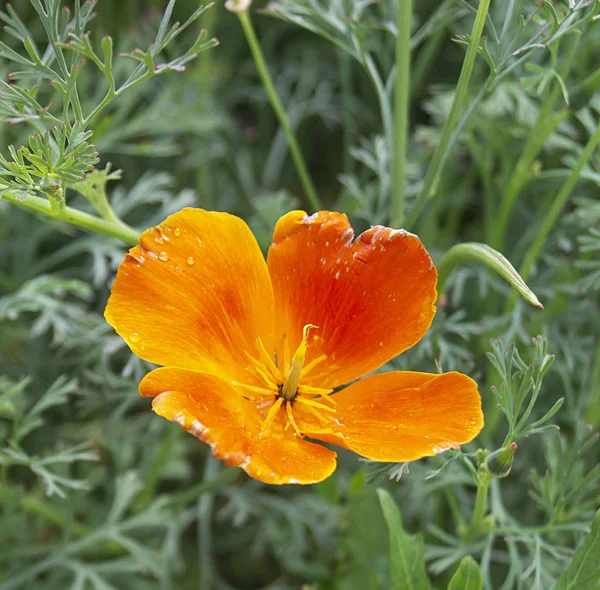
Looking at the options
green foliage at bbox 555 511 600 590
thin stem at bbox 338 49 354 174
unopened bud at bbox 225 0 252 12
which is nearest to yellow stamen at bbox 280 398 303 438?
green foliage at bbox 555 511 600 590

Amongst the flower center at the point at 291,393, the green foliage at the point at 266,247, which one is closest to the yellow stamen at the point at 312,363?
the flower center at the point at 291,393

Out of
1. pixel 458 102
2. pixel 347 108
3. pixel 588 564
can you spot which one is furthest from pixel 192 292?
pixel 347 108

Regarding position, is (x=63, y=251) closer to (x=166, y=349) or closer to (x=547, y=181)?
(x=166, y=349)

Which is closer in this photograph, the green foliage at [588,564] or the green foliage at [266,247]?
the green foliage at [588,564]

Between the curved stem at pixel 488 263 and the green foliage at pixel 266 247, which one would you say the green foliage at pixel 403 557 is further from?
the curved stem at pixel 488 263

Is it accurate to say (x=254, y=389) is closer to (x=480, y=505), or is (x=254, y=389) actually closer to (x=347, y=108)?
(x=480, y=505)

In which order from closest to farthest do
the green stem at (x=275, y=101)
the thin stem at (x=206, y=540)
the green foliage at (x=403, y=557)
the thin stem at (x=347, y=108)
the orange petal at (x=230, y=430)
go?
the orange petal at (x=230, y=430) → the green foliage at (x=403, y=557) → the green stem at (x=275, y=101) → the thin stem at (x=206, y=540) → the thin stem at (x=347, y=108)

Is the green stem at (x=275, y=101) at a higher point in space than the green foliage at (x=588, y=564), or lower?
higher

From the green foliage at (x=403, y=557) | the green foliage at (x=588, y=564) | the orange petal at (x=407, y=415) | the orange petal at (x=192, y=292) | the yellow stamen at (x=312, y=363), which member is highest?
the orange petal at (x=192, y=292)

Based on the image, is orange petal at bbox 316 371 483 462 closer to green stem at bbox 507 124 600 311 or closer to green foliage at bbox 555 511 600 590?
green foliage at bbox 555 511 600 590
